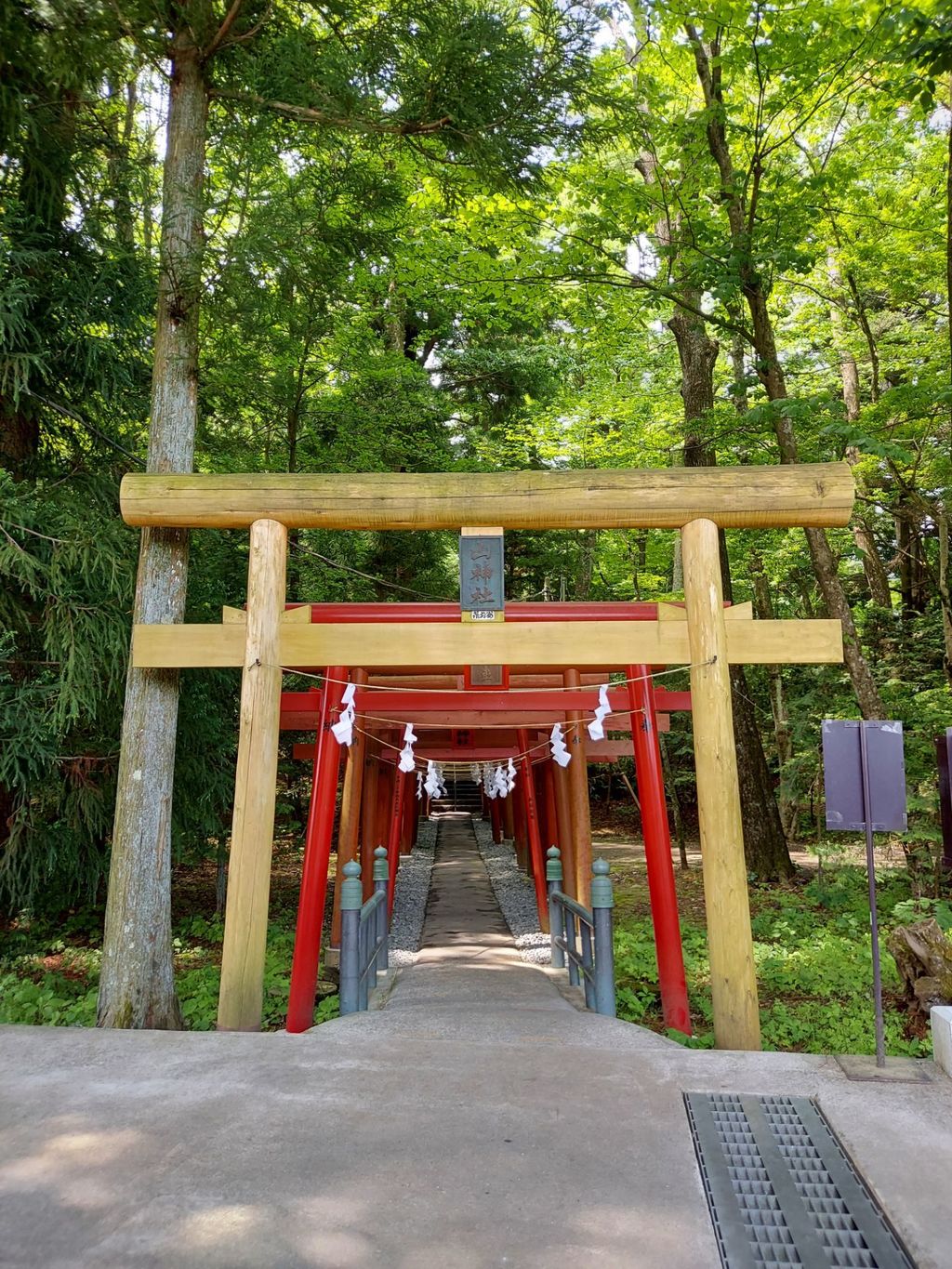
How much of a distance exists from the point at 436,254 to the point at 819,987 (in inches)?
400

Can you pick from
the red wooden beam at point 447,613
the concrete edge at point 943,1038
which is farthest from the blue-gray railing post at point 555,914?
the concrete edge at point 943,1038

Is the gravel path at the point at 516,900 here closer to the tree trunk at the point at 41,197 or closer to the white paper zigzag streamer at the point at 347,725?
the white paper zigzag streamer at the point at 347,725

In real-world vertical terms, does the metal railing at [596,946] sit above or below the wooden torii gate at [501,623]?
below

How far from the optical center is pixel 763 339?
8.84 m

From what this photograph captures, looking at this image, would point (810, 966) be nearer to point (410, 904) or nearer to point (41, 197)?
point (410, 904)

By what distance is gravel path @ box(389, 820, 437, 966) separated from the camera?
1021cm

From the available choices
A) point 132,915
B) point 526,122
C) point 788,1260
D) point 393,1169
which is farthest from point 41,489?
point 788,1260

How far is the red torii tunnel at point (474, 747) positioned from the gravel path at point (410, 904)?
2.72 ft

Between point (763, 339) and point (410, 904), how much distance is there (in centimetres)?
1009

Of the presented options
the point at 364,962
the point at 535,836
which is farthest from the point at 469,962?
the point at 535,836

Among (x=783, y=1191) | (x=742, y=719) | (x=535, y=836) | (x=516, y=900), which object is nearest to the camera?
(x=783, y=1191)

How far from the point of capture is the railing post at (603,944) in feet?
18.4

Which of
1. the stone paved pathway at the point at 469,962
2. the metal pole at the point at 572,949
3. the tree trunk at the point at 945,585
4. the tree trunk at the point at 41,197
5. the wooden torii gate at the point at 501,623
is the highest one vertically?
the tree trunk at the point at 41,197

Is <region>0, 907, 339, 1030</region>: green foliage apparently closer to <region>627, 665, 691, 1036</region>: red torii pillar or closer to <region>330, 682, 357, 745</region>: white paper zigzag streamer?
<region>330, 682, 357, 745</region>: white paper zigzag streamer
